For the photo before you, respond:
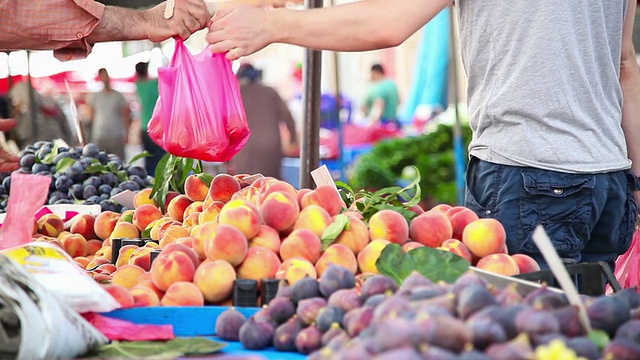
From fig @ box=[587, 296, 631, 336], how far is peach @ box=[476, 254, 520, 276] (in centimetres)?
47

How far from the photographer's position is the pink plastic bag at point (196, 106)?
90.9 inches

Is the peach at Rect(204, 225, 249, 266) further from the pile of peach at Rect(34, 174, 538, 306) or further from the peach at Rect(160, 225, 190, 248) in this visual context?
the peach at Rect(160, 225, 190, 248)

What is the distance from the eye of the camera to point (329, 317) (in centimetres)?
128

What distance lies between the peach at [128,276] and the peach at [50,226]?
971 millimetres

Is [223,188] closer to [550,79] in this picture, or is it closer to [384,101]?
[550,79]

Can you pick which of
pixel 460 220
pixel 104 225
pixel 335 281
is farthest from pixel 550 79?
pixel 104 225

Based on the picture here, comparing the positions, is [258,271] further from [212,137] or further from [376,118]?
[376,118]

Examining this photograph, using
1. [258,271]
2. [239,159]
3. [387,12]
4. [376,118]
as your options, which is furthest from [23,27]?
[376,118]

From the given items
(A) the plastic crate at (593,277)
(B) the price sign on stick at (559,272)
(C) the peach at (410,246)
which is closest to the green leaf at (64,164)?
(C) the peach at (410,246)

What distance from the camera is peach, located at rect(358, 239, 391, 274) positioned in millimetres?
1660

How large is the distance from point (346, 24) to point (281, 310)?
Result: 2.69 ft

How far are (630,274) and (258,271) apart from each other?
134cm

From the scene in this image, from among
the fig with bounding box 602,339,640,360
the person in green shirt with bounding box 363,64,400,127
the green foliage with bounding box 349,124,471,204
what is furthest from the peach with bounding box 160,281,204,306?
the person in green shirt with bounding box 363,64,400,127

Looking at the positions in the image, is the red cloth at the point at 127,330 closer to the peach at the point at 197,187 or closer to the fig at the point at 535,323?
the fig at the point at 535,323
